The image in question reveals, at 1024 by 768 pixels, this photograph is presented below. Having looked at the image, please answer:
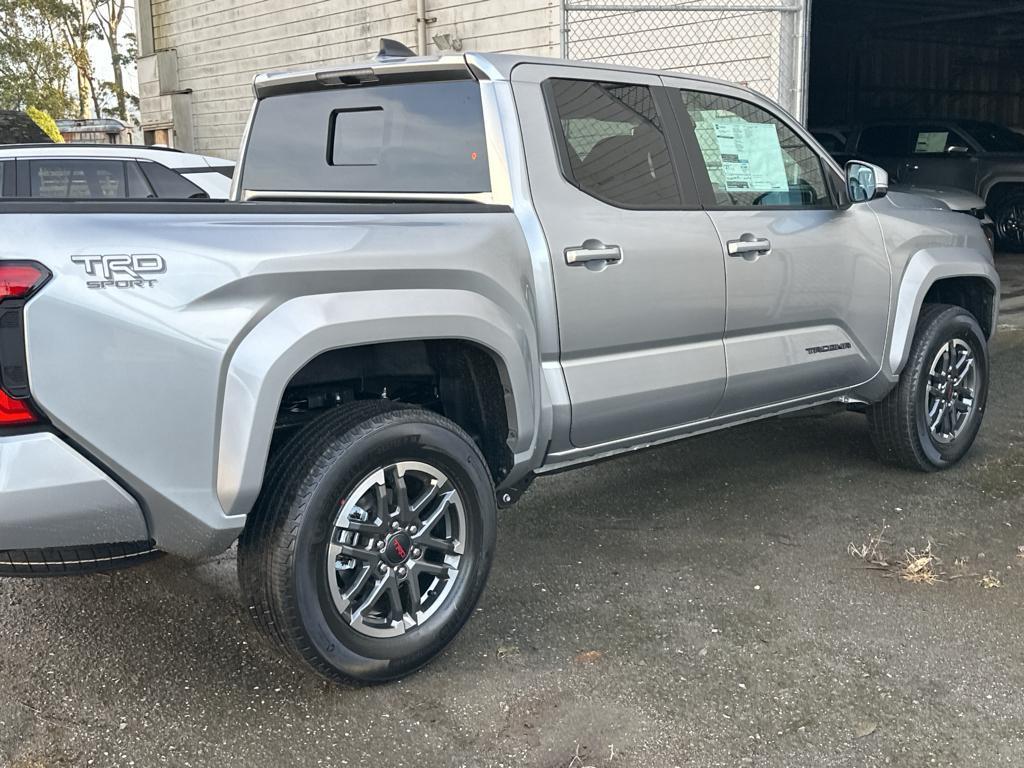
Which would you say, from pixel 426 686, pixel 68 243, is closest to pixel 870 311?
pixel 426 686

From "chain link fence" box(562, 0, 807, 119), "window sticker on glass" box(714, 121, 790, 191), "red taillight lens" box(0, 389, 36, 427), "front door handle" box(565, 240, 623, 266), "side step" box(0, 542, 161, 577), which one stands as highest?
"chain link fence" box(562, 0, 807, 119)

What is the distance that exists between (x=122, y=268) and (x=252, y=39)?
49.7ft

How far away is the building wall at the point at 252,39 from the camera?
40.4ft

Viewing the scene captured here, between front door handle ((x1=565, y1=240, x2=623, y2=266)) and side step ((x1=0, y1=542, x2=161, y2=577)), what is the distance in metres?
1.65

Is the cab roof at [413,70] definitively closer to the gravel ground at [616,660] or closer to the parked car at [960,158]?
the gravel ground at [616,660]

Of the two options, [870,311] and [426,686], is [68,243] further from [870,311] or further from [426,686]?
[870,311]

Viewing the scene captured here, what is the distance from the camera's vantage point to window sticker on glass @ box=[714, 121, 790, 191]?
442 cm

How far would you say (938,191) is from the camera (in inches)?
535

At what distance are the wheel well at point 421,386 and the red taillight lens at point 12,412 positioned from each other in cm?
81

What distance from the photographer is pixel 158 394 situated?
2.67m

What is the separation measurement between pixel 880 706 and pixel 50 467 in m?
2.39

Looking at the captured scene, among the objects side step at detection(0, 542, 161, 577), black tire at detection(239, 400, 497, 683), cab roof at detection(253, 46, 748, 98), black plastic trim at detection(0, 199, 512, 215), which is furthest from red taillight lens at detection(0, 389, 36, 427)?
cab roof at detection(253, 46, 748, 98)

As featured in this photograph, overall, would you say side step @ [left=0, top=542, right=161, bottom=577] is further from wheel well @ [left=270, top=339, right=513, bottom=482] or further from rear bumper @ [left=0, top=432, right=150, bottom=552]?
wheel well @ [left=270, top=339, right=513, bottom=482]

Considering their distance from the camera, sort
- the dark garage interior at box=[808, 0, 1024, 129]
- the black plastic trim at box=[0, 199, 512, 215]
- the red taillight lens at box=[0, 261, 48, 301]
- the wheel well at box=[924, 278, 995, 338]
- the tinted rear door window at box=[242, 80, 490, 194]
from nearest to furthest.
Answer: the red taillight lens at box=[0, 261, 48, 301] < the black plastic trim at box=[0, 199, 512, 215] < the tinted rear door window at box=[242, 80, 490, 194] < the wheel well at box=[924, 278, 995, 338] < the dark garage interior at box=[808, 0, 1024, 129]
